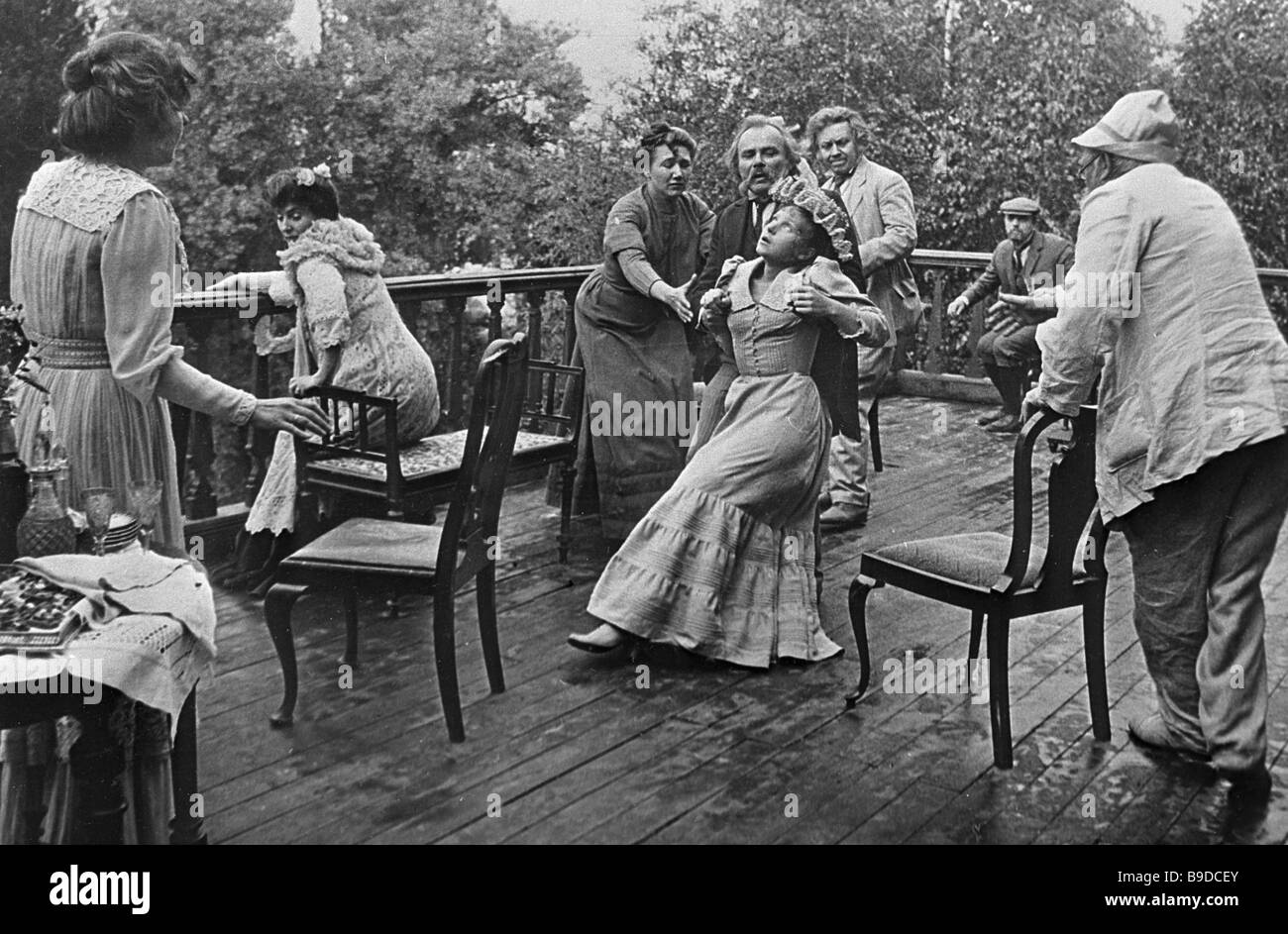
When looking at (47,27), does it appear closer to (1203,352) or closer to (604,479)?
(604,479)

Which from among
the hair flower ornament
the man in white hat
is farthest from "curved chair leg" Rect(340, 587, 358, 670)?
the man in white hat

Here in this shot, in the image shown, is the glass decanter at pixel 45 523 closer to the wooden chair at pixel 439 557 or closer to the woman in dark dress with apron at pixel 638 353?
the wooden chair at pixel 439 557

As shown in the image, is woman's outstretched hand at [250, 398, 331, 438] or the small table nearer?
the small table

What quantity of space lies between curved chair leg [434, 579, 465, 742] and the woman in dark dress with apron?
1931mm

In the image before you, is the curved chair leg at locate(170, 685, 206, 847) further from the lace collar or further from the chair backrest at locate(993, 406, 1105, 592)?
the chair backrest at locate(993, 406, 1105, 592)

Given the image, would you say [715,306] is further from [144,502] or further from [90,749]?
[90,749]

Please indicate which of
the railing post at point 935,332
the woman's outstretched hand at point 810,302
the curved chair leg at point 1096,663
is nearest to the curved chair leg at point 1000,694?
the curved chair leg at point 1096,663

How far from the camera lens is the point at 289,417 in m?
2.83

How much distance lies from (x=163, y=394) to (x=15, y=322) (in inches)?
13.0

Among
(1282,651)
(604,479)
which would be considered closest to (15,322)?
(604,479)

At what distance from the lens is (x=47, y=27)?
12820 millimetres

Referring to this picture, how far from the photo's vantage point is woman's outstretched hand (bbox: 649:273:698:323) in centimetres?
520

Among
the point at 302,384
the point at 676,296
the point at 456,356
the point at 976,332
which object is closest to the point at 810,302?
the point at 676,296
